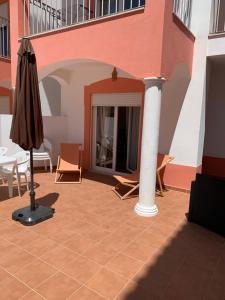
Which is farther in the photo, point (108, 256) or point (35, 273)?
point (108, 256)

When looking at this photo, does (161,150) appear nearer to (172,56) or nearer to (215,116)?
(215,116)

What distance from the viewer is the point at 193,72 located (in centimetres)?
588

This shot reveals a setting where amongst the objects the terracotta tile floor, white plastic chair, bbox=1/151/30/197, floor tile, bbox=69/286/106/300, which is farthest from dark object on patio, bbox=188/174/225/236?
white plastic chair, bbox=1/151/30/197

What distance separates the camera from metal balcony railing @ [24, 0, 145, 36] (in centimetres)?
609

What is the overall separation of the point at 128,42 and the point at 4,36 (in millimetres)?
7733

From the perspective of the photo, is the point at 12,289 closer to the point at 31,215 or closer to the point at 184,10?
the point at 31,215

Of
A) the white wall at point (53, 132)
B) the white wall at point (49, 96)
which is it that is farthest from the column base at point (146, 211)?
the white wall at point (49, 96)

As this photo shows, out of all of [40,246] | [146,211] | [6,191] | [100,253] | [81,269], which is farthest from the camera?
[6,191]

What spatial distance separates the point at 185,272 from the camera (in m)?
3.09

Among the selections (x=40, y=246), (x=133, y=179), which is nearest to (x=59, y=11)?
(x=133, y=179)

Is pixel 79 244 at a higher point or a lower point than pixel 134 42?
lower

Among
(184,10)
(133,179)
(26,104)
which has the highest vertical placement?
(184,10)

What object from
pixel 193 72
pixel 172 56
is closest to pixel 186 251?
pixel 172 56

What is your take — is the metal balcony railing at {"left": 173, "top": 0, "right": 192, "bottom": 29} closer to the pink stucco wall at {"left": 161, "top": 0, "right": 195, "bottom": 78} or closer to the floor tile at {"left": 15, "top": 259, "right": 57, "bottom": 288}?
the pink stucco wall at {"left": 161, "top": 0, "right": 195, "bottom": 78}
